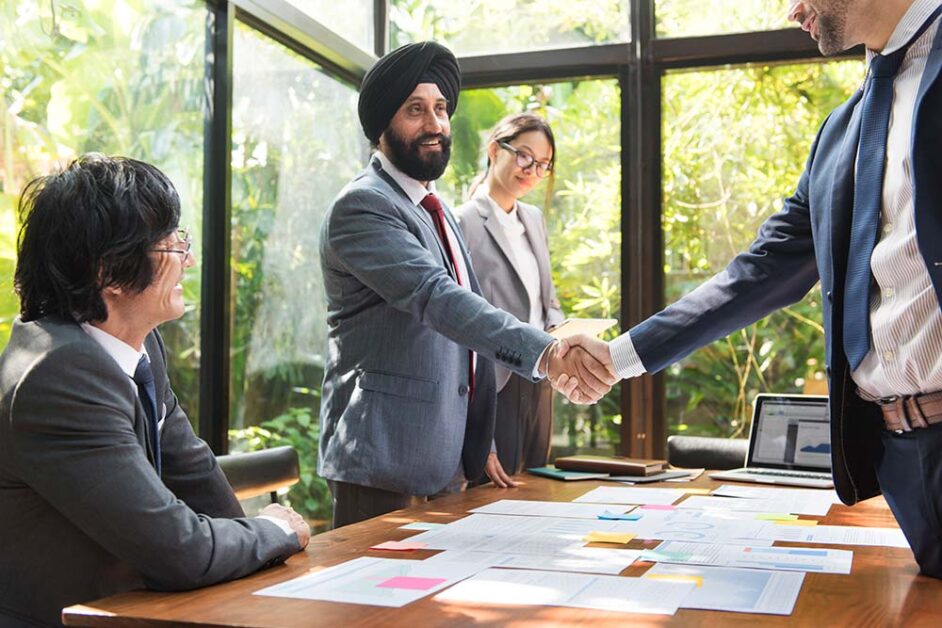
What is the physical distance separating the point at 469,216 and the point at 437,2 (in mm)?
1996

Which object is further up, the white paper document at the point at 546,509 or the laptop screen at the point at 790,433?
the laptop screen at the point at 790,433

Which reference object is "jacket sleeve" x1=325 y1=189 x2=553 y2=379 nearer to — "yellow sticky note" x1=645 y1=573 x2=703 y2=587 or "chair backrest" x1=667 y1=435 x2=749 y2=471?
"chair backrest" x1=667 y1=435 x2=749 y2=471

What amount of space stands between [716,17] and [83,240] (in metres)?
4.11

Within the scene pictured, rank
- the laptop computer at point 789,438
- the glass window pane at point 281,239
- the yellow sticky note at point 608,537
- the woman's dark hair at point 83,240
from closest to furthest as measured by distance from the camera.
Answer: the woman's dark hair at point 83,240, the yellow sticky note at point 608,537, the laptop computer at point 789,438, the glass window pane at point 281,239

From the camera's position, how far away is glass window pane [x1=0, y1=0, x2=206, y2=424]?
3225mm

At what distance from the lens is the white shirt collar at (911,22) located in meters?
1.84

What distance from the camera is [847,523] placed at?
2182 millimetres

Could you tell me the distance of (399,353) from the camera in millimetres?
2748

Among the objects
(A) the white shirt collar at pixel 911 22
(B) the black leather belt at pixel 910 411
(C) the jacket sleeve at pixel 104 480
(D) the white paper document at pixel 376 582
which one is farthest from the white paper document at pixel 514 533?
(A) the white shirt collar at pixel 911 22

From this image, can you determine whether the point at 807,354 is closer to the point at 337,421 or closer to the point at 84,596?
the point at 337,421

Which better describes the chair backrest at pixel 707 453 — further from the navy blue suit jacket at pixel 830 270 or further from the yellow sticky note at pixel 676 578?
the yellow sticky note at pixel 676 578

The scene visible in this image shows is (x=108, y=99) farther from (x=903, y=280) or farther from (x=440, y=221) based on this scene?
(x=903, y=280)

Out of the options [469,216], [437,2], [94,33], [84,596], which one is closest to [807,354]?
[469,216]

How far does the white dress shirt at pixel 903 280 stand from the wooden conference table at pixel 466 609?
0.97 ft
